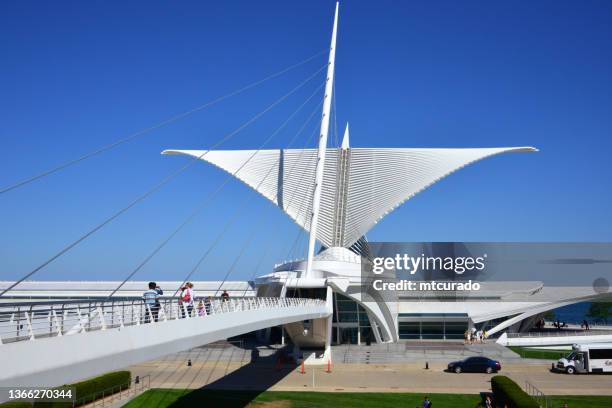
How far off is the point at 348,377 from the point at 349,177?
18.2 meters

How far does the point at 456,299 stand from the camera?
46.9m

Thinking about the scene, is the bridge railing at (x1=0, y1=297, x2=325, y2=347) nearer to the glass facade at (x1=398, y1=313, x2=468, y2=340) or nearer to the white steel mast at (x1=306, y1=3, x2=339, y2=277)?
the white steel mast at (x1=306, y1=3, x2=339, y2=277)

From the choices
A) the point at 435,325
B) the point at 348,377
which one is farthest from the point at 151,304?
the point at 435,325

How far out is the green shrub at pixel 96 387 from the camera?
65.5ft

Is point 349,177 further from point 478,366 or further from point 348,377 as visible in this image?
point 348,377

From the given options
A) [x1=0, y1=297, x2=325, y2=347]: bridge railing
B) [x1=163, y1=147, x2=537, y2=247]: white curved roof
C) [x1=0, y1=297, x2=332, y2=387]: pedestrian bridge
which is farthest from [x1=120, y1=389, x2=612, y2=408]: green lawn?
[x1=163, y1=147, x2=537, y2=247]: white curved roof

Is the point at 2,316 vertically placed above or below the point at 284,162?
below

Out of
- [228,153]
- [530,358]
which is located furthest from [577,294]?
[228,153]

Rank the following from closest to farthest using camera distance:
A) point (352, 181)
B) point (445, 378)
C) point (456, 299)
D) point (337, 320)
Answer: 1. point (445, 378)
2. point (337, 320)
3. point (352, 181)
4. point (456, 299)

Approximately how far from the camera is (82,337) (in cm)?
974

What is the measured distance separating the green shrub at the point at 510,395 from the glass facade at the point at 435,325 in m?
22.0

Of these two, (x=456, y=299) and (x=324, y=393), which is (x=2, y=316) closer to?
(x=324, y=393)

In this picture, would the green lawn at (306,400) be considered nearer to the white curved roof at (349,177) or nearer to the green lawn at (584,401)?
the green lawn at (584,401)

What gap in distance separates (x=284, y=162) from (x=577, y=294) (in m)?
22.5
